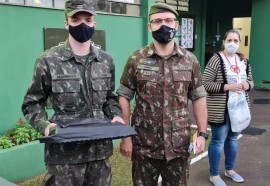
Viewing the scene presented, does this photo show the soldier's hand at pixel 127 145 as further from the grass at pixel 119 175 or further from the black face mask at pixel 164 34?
the grass at pixel 119 175

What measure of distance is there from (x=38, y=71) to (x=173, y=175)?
4.23ft

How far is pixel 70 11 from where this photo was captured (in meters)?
2.04

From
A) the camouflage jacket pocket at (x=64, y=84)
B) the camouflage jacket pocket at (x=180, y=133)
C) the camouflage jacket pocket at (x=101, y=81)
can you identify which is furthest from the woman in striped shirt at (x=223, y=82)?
the camouflage jacket pocket at (x=64, y=84)

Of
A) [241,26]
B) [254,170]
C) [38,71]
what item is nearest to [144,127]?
[38,71]

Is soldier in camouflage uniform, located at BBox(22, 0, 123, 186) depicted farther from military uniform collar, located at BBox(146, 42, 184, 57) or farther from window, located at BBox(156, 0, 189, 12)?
window, located at BBox(156, 0, 189, 12)

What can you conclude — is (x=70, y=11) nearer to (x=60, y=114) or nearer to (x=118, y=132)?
(x=60, y=114)

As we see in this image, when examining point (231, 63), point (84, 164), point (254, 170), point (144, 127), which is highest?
point (231, 63)

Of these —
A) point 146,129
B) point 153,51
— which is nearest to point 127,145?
point 146,129

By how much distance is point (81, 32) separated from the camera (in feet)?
6.71

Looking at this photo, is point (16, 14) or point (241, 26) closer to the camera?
point (16, 14)

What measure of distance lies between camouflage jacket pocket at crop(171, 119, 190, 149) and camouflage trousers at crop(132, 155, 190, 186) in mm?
122

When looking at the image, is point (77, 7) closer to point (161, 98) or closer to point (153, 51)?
point (153, 51)

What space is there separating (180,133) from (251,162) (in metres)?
2.53

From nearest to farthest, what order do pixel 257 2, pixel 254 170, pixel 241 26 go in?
pixel 254 170 → pixel 257 2 → pixel 241 26
